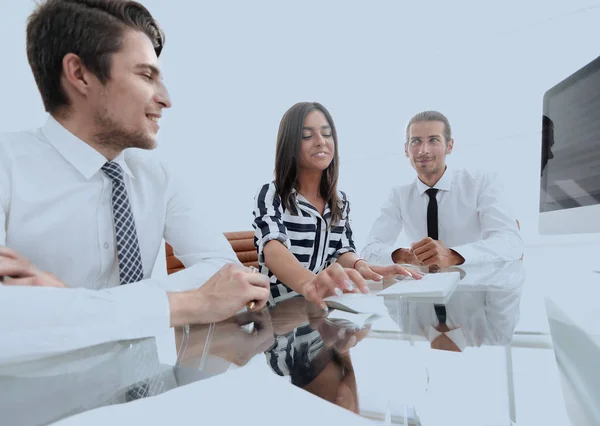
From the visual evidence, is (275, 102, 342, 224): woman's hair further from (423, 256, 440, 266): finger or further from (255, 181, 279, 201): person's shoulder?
(423, 256, 440, 266): finger

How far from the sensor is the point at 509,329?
0.60 metres

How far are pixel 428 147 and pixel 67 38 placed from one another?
167cm

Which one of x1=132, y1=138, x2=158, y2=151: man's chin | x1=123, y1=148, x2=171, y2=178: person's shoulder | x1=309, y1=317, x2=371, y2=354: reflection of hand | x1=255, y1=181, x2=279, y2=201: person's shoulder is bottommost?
x1=309, y1=317, x2=371, y2=354: reflection of hand

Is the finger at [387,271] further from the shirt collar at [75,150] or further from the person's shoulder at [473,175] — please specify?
the person's shoulder at [473,175]

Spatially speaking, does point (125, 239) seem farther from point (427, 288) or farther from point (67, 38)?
point (427, 288)

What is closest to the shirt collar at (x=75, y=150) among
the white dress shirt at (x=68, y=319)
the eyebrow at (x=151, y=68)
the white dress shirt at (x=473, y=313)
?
the eyebrow at (x=151, y=68)

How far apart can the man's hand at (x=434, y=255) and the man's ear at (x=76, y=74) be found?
45.7 inches

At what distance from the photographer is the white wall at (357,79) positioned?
311 centimetres

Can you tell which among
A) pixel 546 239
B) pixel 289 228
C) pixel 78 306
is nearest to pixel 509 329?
pixel 78 306

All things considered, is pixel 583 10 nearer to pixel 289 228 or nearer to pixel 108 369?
pixel 289 228

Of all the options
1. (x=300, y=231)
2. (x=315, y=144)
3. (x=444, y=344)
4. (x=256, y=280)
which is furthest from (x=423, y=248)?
(x=444, y=344)

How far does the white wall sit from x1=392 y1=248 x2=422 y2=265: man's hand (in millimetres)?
2079

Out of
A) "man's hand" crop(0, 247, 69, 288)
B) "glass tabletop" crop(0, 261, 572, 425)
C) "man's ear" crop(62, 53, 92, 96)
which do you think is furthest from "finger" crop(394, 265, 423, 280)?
"man's ear" crop(62, 53, 92, 96)

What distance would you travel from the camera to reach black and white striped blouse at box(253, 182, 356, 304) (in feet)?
4.49
